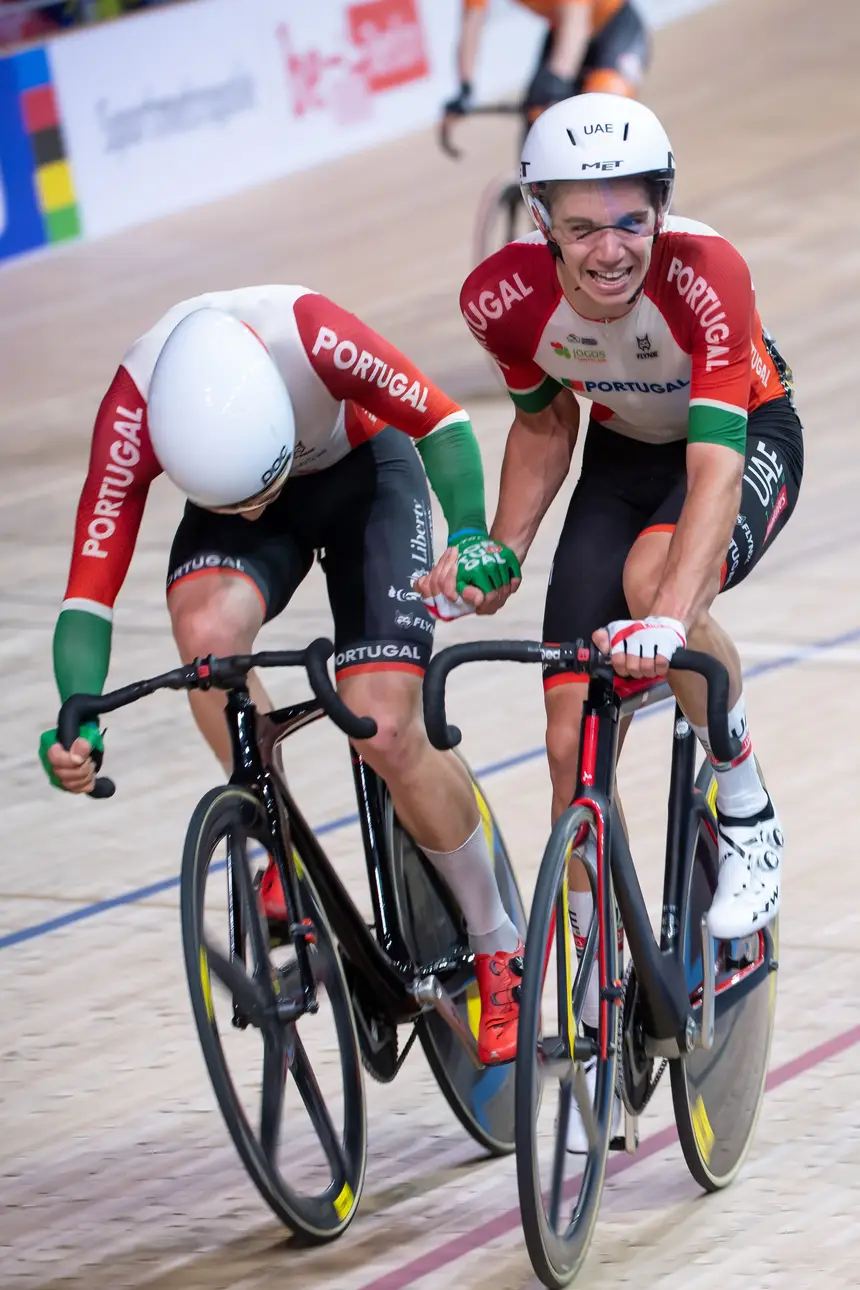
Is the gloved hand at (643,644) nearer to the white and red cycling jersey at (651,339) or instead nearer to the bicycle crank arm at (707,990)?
the white and red cycling jersey at (651,339)

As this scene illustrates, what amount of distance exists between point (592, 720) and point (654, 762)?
2.33m

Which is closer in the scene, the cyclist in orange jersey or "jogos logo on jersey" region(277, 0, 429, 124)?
the cyclist in orange jersey

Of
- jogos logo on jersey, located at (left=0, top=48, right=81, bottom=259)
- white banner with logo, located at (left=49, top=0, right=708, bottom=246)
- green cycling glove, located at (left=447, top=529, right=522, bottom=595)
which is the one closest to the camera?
green cycling glove, located at (left=447, top=529, right=522, bottom=595)

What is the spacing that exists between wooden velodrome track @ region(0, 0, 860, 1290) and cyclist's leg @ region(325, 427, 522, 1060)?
361 millimetres

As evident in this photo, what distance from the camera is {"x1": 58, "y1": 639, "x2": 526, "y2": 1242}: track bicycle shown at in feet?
9.21

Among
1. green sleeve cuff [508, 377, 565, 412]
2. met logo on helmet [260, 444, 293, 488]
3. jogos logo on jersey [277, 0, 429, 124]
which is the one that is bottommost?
jogos logo on jersey [277, 0, 429, 124]

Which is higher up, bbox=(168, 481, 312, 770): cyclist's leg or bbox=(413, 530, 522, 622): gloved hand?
bbox=(413, 530, 522, 622): gloved hand

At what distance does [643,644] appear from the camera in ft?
8.57

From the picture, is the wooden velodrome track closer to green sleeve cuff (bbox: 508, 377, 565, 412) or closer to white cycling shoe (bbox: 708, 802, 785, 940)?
white cycling shoe (bbox: 708, 802, 785, 940)

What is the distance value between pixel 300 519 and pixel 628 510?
54cm

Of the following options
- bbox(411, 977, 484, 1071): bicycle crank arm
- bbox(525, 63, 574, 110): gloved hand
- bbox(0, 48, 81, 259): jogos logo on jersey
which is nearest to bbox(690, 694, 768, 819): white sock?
bbox(411, 977, 484, 1071): bicycle crank arm

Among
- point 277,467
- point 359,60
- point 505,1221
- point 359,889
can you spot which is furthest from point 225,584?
point 359,60

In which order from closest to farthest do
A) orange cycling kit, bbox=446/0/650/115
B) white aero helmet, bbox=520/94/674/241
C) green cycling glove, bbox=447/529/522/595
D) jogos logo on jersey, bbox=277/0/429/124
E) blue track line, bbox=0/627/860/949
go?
white aero helmet, bbox=520/94/674/241 < green cycling glove, bbox=447/529/522/595 < blue track line, bbox=0/627/860/949 < orange cycling kit, bbox=446/0/650/115 < jogos logo on jersey, bbox=277/0/429/124

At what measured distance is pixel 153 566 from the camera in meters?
7.05
